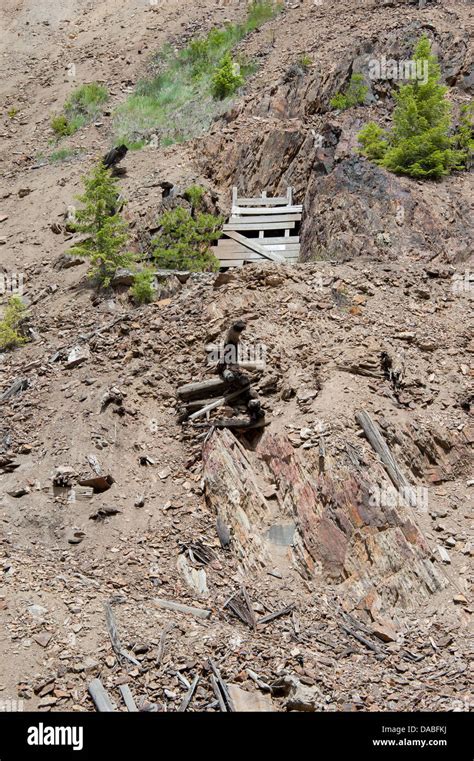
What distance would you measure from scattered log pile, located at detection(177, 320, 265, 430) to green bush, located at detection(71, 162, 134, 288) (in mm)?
4558

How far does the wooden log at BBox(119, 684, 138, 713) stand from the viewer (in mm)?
7320

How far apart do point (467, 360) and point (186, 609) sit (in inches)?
260

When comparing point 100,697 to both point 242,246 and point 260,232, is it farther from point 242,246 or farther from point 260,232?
point 260,232

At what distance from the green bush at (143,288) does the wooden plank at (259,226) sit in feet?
11.3

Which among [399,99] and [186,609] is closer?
[186,609]

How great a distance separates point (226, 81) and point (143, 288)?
11222mm

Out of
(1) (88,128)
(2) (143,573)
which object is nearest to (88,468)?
(2) (143,573)

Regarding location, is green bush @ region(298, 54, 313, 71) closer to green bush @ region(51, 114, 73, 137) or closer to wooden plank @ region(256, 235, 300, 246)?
wooden plank @ region(256, 235, 300, 246)

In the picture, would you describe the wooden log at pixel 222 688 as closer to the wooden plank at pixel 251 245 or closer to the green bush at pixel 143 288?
the green bush at pixel 143 288

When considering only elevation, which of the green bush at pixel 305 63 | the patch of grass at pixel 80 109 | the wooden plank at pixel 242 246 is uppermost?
the green bush at pixel 305 63

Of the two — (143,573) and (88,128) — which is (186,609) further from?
(88,128)

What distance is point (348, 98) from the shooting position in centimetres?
1975

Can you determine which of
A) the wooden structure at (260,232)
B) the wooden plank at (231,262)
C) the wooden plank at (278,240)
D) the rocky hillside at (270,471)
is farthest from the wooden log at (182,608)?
the wooden plank at (278,240)

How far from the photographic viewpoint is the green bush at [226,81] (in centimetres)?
2325
